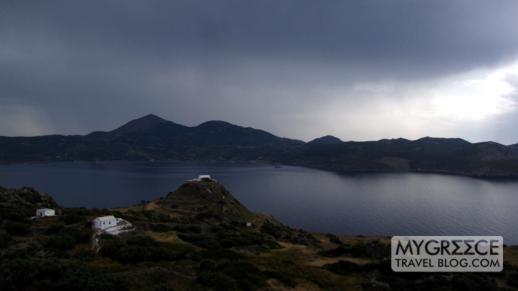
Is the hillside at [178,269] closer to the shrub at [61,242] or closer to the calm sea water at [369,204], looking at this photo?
the shrub at [61,242]

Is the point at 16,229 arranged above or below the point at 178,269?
below

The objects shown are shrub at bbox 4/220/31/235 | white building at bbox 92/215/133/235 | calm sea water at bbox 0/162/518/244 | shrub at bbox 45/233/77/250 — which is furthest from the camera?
calm sea water at bbox 0/162/518/244

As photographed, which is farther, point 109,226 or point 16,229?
point 109,226

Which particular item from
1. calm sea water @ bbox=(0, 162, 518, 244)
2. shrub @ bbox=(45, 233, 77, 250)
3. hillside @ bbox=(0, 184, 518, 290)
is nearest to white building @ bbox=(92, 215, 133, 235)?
hillside @ bbox=(0, 184, 518, 290)

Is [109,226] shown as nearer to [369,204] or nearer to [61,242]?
[61,242]

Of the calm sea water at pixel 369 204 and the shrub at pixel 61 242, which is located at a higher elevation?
the shrub at pixel 61 242

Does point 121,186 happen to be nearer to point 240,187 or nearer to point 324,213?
point 240,187

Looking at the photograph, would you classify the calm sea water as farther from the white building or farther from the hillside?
the white building

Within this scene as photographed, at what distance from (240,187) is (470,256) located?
175 metres

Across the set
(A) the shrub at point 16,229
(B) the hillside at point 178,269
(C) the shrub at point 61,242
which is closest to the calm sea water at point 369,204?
(B) the hillside at point 178,269

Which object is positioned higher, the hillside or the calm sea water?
the hillside

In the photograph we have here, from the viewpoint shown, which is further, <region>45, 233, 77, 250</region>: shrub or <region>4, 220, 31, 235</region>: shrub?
<region>4, 220, 31, 235</region>: shrub

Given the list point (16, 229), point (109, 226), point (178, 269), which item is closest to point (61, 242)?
point (109, 226)

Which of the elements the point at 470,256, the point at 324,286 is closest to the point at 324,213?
the point at 470,256
